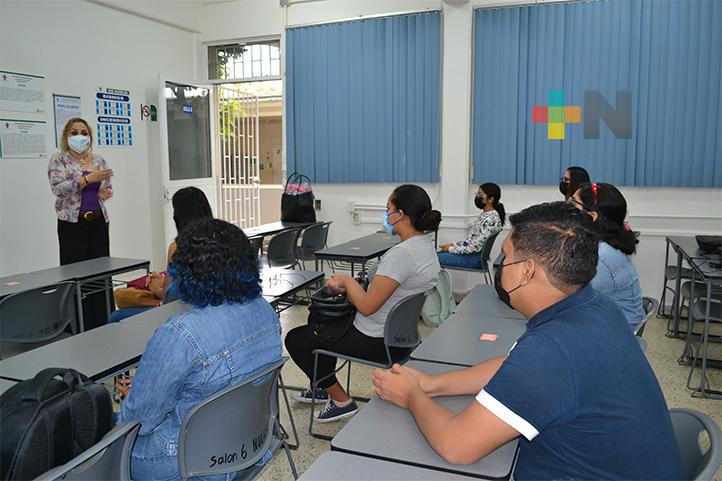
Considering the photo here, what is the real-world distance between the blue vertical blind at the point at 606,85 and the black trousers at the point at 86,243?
3.58 meters

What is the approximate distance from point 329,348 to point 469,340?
0.86 metres

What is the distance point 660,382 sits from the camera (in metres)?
3.62

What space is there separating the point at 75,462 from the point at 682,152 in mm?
5440

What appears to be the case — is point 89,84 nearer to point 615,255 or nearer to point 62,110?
point 62,110

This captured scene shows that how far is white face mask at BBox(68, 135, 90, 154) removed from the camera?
4270mm

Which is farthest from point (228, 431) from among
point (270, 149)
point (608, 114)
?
point (270, 149)

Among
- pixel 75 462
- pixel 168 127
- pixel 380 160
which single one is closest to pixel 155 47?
pixel 168 127

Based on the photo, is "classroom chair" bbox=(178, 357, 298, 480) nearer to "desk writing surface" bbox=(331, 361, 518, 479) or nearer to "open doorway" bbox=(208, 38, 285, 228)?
"desk writing surface" bbox=(331, 361, 518, 479)

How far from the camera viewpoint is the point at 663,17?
16.8 ft

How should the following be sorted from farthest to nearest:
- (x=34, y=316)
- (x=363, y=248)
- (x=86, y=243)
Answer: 1. (x=363, y=248)
2. (x=86, y=243)
3. (x=34, y=316)

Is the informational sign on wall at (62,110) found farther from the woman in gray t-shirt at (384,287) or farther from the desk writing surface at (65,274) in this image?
the woman in gray t-shirt at (384,287)

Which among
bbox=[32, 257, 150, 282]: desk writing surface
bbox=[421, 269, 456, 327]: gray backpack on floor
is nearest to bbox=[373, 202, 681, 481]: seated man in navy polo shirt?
bbox=[32, 257, 150, 282]: desk writing surface

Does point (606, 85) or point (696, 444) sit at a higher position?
point (606, 85)

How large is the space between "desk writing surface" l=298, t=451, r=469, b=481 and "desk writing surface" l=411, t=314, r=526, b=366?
0.68 meters
